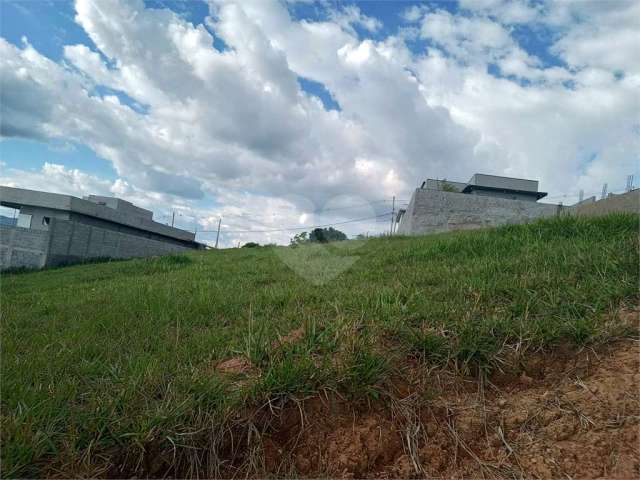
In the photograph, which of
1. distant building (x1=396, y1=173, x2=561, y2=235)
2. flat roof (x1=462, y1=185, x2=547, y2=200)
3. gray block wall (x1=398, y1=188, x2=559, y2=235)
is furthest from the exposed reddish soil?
flat roof (x1=462, y1=185, x2=547, y2=200)

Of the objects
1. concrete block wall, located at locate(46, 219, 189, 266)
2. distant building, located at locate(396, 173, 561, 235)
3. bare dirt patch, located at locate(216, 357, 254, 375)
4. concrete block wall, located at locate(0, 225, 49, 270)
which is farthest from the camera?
distant building, located at locate(396, 173, 561, 235)

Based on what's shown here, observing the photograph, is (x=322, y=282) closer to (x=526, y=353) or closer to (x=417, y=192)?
(x=526, y=353)

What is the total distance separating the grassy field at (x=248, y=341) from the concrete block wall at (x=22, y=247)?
12.0 metres

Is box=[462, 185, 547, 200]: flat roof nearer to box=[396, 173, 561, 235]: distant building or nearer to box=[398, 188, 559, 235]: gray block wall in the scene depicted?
box=[396, 173, 561, 235]: distant building

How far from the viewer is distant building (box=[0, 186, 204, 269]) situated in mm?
13789

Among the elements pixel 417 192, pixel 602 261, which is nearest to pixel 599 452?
pixel 602 261

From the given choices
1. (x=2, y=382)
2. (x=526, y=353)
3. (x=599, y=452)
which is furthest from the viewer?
(x=526, y=353)

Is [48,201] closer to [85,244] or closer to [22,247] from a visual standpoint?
[85,244]

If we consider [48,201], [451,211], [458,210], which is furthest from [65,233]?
[458,210]

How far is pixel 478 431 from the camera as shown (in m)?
1.73

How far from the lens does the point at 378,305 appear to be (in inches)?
107

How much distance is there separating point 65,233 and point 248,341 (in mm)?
15668

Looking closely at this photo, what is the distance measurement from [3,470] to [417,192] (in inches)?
643

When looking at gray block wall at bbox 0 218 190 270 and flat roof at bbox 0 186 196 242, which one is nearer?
gray block wall at bbox 0 218 190 270
